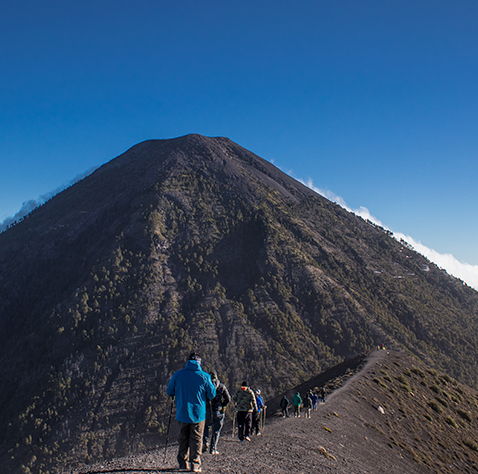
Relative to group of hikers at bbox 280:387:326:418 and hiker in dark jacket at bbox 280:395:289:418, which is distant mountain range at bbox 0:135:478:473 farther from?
hiker in dark jacket at bbox 280:395:289:418

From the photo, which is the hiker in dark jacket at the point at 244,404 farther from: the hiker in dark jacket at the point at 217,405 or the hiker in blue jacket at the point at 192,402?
the hiker in blue jacket at the point at 192,402

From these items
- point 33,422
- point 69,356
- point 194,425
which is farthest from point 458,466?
point 69,356

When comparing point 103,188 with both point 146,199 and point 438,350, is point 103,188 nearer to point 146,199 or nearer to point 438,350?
point 146,199

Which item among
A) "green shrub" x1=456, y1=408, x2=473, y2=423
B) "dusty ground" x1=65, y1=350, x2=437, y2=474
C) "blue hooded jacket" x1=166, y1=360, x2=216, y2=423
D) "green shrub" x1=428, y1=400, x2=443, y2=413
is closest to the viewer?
"blue hooded jacket" x1=166, y1=360, x2=216, y2=423

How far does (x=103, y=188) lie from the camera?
349ft

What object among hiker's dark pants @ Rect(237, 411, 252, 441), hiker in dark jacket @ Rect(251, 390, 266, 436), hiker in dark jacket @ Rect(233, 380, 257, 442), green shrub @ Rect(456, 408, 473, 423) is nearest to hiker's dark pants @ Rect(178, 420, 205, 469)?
hiker in dark jacket @ Rect(233, 380, 257, 442)

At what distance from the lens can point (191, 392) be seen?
6.07m

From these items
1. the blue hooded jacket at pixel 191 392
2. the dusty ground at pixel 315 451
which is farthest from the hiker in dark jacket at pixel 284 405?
the blue hooded jacket at pixel 191 392

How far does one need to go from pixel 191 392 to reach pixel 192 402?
181 millimetres

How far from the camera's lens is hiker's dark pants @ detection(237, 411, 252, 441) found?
33.3 feet

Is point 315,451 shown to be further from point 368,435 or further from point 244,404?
point 368,435

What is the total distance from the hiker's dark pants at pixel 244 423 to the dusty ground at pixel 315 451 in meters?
0.33

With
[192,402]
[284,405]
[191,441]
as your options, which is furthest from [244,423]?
[284,405]

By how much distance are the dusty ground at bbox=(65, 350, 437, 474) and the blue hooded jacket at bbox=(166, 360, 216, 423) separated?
1.44m
